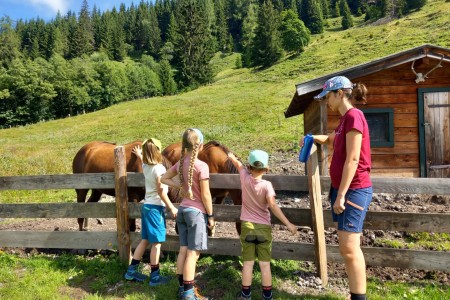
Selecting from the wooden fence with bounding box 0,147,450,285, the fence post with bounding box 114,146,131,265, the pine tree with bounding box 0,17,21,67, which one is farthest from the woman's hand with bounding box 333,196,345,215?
the pine tree with bounding box 0,17,21,67

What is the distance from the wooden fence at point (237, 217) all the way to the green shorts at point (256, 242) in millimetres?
797

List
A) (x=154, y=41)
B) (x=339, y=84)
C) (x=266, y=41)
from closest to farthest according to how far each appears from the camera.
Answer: (x=339, y=84) → (x=266, y=41) → (x=154, y=41)

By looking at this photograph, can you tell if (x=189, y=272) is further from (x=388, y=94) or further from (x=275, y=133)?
(x=275, y=133)

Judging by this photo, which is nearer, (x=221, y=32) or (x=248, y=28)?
(x=248, y=28)

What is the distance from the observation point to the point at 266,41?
249ft

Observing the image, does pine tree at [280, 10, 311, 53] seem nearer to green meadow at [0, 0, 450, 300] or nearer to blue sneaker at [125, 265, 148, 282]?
green meadow at [0, 0, 450, 300]

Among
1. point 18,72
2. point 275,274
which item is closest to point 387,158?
point 275,274

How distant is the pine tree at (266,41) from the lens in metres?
75.1

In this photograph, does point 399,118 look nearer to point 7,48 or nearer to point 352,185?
point 352,185

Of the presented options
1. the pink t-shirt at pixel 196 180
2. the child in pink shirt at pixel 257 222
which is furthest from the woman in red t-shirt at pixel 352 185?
the pink t-shirt at pixel 196 180

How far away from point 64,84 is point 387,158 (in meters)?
76.4

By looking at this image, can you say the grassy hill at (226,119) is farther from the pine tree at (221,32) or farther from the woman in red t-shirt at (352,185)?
the pine tree at (221,32)

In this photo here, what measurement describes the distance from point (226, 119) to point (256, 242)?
A: 96.7 ft

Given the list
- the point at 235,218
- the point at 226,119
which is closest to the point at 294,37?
the point at 226,119
